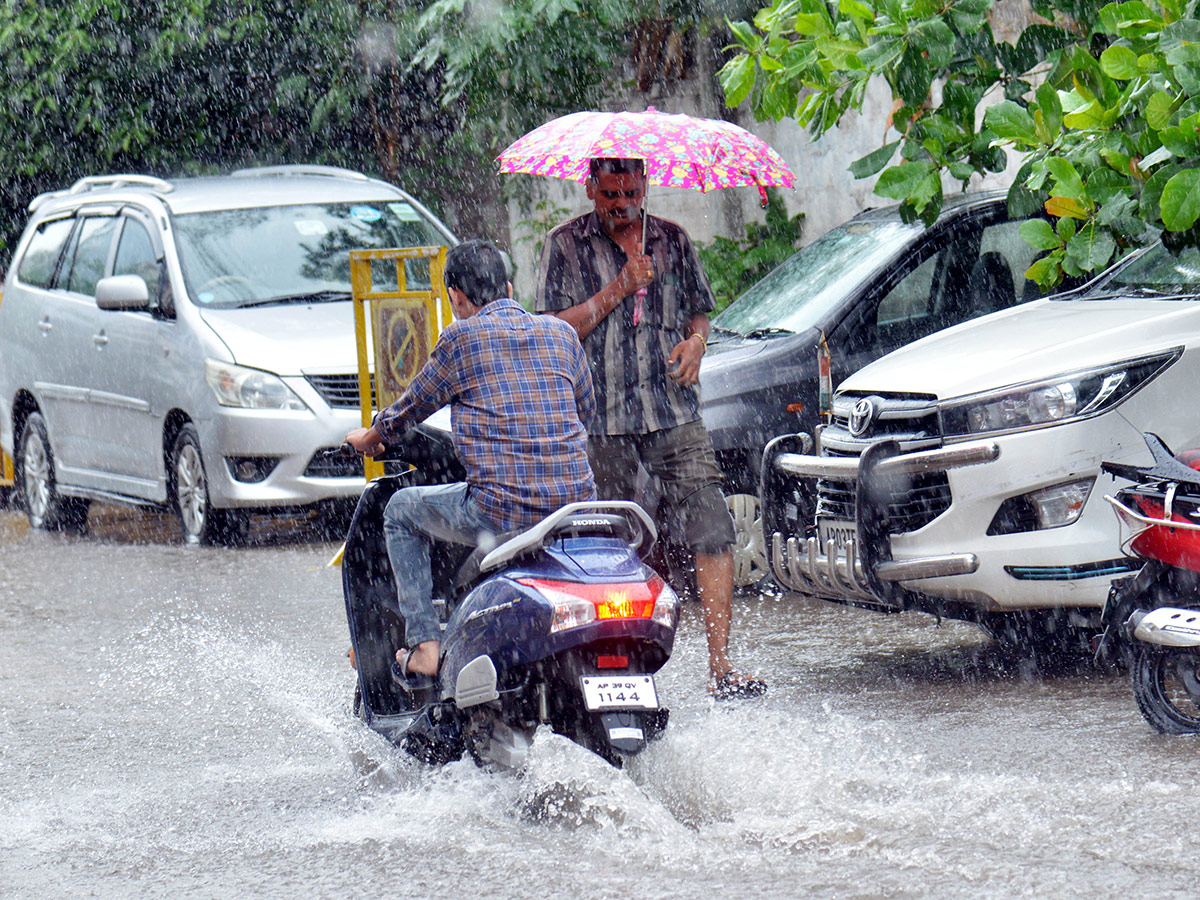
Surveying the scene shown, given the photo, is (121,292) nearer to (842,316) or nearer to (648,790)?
(842,316)

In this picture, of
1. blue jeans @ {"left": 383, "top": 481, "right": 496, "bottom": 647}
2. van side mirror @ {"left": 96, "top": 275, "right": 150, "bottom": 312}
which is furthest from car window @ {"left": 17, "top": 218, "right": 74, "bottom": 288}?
blue jeans @ {"left": 383, "top": 481, "right": 496, "bottom": 647}

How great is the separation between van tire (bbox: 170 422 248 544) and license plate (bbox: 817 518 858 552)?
16.2ft

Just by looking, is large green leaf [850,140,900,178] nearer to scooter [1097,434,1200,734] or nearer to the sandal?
scooter [1097,434,1200,734]

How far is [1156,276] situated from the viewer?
6848mm

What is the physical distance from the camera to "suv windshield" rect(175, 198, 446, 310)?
1092cm

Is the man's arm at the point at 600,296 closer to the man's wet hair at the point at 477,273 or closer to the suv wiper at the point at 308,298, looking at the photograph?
the man's wet hair at the point at 477,273

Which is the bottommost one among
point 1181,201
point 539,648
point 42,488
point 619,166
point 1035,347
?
point 42,488

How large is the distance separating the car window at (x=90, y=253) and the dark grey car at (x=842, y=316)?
16.3ft

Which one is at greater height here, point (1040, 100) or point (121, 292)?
point (1040, 100)

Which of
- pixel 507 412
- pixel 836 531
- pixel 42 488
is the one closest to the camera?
pixel 507 412

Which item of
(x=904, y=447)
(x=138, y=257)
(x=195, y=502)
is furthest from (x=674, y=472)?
(x=138, y=257)

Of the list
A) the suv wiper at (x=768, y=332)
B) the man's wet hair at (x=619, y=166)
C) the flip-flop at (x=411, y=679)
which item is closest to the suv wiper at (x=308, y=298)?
the suv wiper at (x=768, y=332)

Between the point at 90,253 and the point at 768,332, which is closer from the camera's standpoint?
the point at 768,332

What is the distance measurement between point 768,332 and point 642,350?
183 cm
